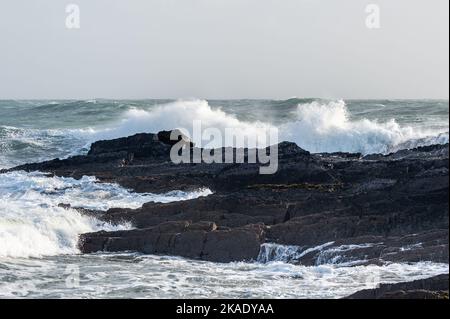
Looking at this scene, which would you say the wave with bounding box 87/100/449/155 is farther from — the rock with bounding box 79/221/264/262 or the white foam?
the white foam

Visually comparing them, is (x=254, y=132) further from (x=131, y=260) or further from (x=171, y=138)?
(x=131, y=260)

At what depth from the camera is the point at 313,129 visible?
29141mm

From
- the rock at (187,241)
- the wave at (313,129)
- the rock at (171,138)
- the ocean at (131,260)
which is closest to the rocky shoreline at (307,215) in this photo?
the rock at (187,241)

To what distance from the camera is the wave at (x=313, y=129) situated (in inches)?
1101

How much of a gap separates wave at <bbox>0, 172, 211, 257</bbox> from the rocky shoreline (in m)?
0.34

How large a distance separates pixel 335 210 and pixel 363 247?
62.8 inches

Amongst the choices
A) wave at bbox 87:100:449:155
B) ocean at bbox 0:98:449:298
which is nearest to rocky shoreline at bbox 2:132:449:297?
ocean at bbox 0:98:449:298

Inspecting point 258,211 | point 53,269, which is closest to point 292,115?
point 258,211

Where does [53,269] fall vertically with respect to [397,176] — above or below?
below

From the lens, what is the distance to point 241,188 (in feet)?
55.1

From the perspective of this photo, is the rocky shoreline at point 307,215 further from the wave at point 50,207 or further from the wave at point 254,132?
the wave at point 254,132

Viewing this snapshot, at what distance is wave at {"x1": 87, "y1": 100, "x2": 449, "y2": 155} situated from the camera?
28.0 m

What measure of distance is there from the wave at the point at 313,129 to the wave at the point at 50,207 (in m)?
10.1
